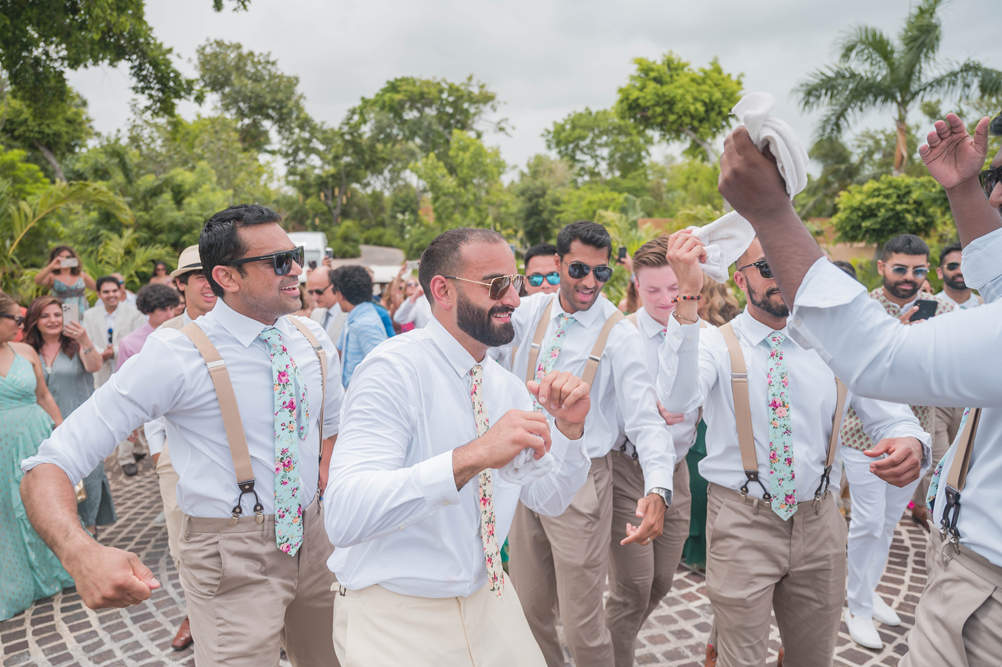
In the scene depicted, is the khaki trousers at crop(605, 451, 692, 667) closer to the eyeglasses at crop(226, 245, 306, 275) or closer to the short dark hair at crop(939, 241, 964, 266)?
the eyeglasses at crop(226, 245, 306, 275)

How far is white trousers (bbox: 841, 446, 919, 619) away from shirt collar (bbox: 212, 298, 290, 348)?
3.97m

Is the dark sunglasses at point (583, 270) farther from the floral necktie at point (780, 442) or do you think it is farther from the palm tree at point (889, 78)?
the palm tree at point (889, 78)

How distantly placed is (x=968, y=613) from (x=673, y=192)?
52602 mm

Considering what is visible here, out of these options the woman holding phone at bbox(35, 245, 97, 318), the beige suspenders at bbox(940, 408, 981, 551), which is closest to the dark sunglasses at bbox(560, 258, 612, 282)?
the beige suspenders at bbox(940, 408, 981, 551)

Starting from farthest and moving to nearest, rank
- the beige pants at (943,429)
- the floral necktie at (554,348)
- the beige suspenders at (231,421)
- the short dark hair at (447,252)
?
1. the beige pants at (943,429)
2. the floral necktie at (554,348)
3. the beige suspenders at (231,421)
4. the short dark hair at (447,252)

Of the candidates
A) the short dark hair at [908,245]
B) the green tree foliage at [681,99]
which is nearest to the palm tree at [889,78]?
the green tree foliage at [681,99]

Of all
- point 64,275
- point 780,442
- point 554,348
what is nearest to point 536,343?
point 554,348

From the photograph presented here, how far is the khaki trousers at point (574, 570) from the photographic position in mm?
3529

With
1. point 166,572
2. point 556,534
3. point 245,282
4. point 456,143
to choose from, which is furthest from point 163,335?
point 456,143

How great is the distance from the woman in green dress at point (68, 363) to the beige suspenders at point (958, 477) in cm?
673

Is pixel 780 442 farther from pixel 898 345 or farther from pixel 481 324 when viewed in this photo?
pixel 898 345

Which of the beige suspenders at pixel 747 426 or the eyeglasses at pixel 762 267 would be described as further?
the eyeglasses at pixel 762 267

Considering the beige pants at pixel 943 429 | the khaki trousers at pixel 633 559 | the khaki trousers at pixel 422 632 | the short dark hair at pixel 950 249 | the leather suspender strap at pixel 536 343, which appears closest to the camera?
the khaki trousers at pixel 422 632

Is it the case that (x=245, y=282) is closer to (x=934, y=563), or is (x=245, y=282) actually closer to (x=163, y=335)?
(x=163, y=335)
